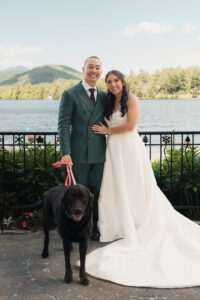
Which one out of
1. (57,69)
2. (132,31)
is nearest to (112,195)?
(57,69)

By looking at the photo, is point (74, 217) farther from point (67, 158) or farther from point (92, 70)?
point (92, 70)

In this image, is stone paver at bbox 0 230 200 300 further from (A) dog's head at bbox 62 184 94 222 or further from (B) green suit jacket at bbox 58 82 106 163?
(B) green suit jacket at bbox 58 82 106 163

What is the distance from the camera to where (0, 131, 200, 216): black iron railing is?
4875 millimetres

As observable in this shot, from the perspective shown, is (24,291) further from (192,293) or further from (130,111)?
(130,111)

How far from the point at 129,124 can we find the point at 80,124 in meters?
0.58

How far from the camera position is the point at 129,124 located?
12.6ft

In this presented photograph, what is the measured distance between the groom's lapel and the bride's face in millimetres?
283

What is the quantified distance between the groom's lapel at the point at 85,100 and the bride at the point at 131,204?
207mm

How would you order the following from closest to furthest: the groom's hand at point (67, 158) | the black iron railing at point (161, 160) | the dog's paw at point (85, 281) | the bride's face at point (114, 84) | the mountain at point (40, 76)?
the dog's paw at point (85, 281) < the groom's hand at point (67, 158) < the bride's face at point (114, 84) < the black iron railing at point (161, 160) < the mountain at point (40, 76)

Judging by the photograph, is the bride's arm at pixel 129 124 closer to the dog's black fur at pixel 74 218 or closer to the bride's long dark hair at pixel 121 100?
the bride's long dark hair at pixel 121 100

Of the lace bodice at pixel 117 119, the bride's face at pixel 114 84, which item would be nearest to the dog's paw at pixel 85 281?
the lace bodice at pixel 117 119

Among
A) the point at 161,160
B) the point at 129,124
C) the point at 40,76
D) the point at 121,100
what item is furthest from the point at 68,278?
the point at 40,76

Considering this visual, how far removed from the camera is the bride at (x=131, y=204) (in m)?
3.54

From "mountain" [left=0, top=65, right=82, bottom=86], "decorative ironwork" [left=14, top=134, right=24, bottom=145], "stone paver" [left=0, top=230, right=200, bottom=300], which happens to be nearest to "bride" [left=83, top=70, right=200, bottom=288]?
"stone paver" [left=0, top=230, right=200, bottom=300]
